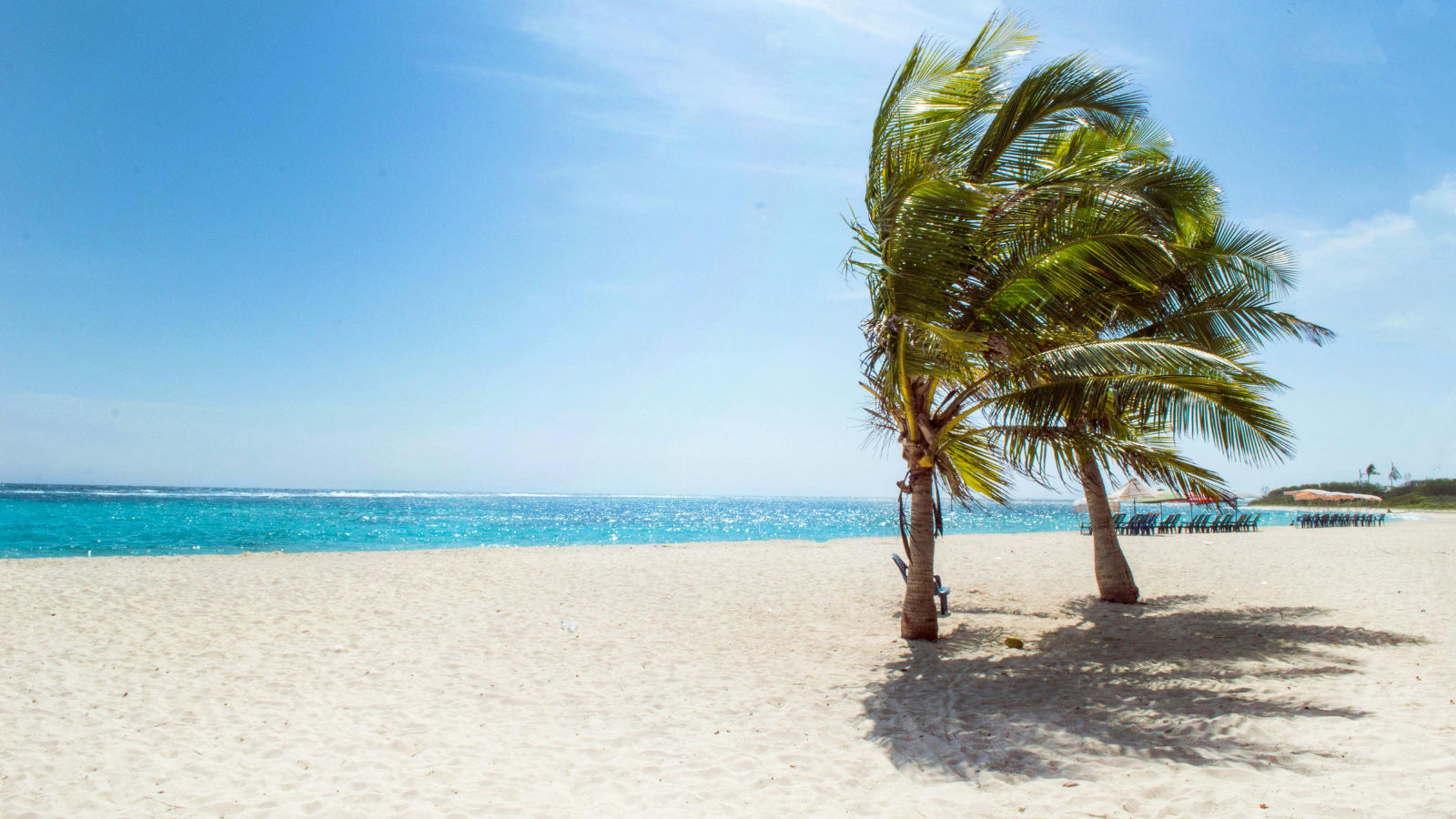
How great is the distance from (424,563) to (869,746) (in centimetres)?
1163

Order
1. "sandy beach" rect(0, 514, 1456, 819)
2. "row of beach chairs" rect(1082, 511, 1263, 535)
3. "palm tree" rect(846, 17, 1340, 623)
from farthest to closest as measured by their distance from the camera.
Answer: "row of beach chairs" rect(1082, 511, 1263, 535) < "palm tree" rect(846, 17, 1340, 623) < "sandy beach" rect(0, 514, 1456, 819)

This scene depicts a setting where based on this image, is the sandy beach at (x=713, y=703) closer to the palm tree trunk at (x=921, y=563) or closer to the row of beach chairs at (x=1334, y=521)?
the palm tree trunk at (x=921, y=563)

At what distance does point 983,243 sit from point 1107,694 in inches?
142

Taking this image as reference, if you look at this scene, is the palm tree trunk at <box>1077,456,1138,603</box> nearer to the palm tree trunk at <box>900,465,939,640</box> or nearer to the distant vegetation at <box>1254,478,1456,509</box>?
the palm tree trunk at <box>900,465,939,640</box>

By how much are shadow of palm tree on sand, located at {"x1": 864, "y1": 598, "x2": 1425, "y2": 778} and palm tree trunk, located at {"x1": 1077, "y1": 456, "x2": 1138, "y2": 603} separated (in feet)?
3.86

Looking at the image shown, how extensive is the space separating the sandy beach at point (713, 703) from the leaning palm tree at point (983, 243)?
197 cm

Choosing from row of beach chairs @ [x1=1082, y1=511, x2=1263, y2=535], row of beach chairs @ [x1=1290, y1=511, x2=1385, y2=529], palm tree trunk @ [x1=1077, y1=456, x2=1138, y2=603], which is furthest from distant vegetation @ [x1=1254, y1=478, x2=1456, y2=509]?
palm tree trunk @ [x1=1077, y1=456, x2=1138, y2=603]

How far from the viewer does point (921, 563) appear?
22.6ft

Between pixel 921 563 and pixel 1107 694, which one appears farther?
pixel 921 563

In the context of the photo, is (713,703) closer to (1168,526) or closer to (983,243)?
(983,243)

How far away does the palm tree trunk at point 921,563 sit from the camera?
6.70m

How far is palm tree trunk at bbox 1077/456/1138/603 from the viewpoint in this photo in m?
8.62

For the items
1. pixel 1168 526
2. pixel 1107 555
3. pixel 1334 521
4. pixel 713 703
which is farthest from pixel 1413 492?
pixel 713 703

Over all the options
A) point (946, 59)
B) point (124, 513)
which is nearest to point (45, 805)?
point (946, 59)
